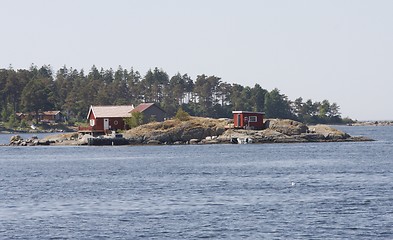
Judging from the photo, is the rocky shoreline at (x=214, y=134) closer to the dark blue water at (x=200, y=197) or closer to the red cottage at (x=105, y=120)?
the red cottage at (x=105, y=120)

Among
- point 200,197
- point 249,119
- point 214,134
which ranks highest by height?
point 249,119

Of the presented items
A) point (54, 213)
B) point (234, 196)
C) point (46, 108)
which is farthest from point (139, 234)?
point (46, 108)

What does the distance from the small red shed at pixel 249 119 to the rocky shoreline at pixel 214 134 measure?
97 centimetres

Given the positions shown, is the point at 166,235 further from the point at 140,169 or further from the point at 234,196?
the point at 140,169

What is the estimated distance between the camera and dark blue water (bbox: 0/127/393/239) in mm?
35094

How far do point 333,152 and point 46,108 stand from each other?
350ft

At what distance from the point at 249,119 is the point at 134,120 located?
1703cm

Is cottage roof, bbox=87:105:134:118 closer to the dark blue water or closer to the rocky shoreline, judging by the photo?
the rocky shoreline

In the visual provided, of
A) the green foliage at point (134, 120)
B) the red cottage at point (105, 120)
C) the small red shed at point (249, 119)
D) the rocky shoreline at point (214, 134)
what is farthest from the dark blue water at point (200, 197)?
the red cottage at point (105, 120)

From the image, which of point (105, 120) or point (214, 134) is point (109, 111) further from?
point (214, 134)

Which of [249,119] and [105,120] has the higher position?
[105,120]

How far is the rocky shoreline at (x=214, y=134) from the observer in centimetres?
11044

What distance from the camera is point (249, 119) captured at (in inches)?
4439

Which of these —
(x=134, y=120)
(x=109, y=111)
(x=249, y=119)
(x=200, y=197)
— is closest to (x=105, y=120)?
(x=109, y=111)
